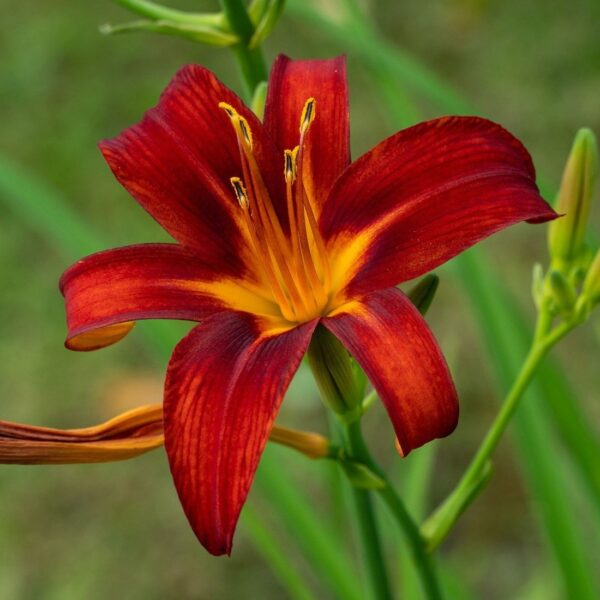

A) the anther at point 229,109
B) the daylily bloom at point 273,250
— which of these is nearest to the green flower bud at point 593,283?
the daylily bloom at point 273,250

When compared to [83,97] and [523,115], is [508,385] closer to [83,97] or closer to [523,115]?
[523,115]

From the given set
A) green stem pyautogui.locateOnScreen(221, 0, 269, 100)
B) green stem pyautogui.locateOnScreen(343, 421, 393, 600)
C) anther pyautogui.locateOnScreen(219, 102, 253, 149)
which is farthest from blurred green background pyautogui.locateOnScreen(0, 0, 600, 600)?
anther pyautogui.locateOnScreen(219, 102, 253, 149)

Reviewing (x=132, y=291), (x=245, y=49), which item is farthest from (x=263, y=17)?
(x=132, y=291)

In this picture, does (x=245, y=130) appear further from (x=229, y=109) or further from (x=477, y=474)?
(x=477, y=474)

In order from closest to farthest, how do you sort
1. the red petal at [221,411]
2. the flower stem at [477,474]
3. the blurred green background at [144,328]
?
1. the red petal at [221,411]
2. the flower stem at [477,474]
3. the blurred green background at [144,328]

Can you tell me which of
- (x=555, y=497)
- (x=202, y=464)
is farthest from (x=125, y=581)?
(x=202, y=464)

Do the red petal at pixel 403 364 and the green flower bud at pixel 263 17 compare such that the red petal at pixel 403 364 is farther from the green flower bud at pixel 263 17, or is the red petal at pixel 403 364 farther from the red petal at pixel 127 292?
the green flower bud at pixel 263 17
